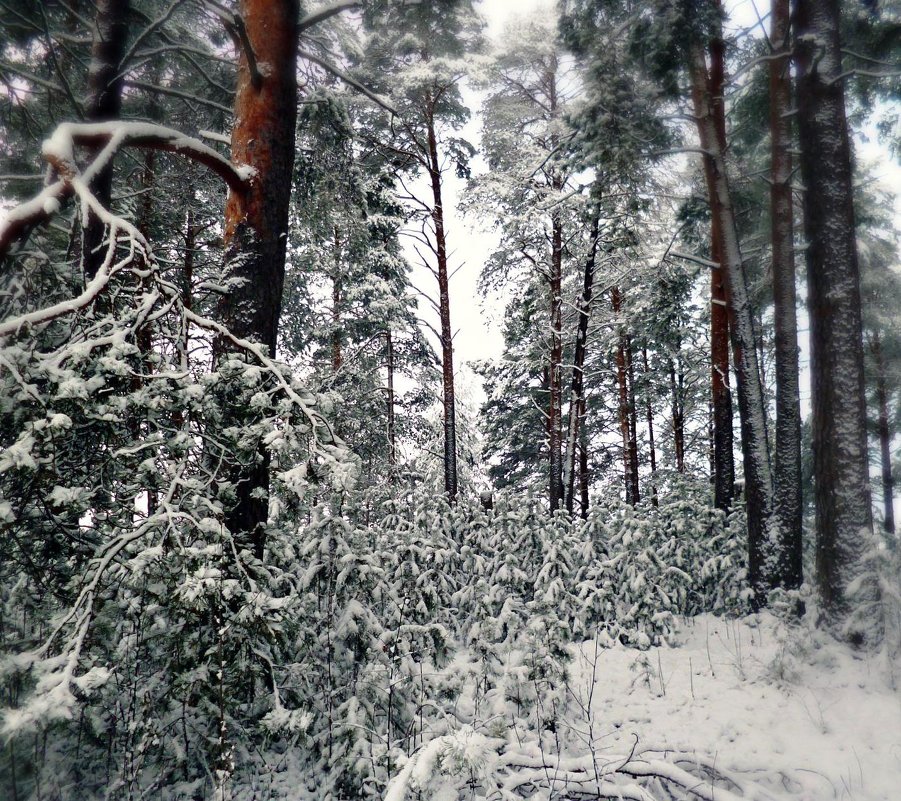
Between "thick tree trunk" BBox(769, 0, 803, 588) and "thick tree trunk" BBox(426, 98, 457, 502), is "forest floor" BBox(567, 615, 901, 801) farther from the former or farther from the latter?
"thick tree trunk" BBox(426, 98, 457, 502)

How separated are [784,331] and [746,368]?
0.62 metres

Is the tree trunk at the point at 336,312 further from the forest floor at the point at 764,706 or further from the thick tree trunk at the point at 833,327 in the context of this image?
the thick tree trunk at the point at 833,327

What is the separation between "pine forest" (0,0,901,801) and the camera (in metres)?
2.90

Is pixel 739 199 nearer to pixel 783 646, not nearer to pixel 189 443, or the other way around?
pixel 783 646

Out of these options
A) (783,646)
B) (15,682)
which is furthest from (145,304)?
(783,646)

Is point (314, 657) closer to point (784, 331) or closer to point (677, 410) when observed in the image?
point (784, 331)

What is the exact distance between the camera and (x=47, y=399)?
258 centimetres

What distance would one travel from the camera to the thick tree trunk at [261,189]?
4.05 metres

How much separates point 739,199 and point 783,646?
8.91m

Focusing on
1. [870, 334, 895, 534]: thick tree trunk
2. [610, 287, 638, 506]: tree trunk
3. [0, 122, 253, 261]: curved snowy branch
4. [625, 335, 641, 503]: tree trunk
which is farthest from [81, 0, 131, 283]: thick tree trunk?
[870, 334, 895, 534]: thick tree trunk

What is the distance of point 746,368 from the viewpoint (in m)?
7.00

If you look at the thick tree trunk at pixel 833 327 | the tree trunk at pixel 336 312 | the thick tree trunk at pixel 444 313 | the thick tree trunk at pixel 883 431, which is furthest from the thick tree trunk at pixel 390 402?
the thick tree trunk at pixel 883 431

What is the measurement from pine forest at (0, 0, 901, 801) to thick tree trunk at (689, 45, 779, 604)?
0.04 meters

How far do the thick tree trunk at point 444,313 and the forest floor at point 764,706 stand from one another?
6.03 meters
